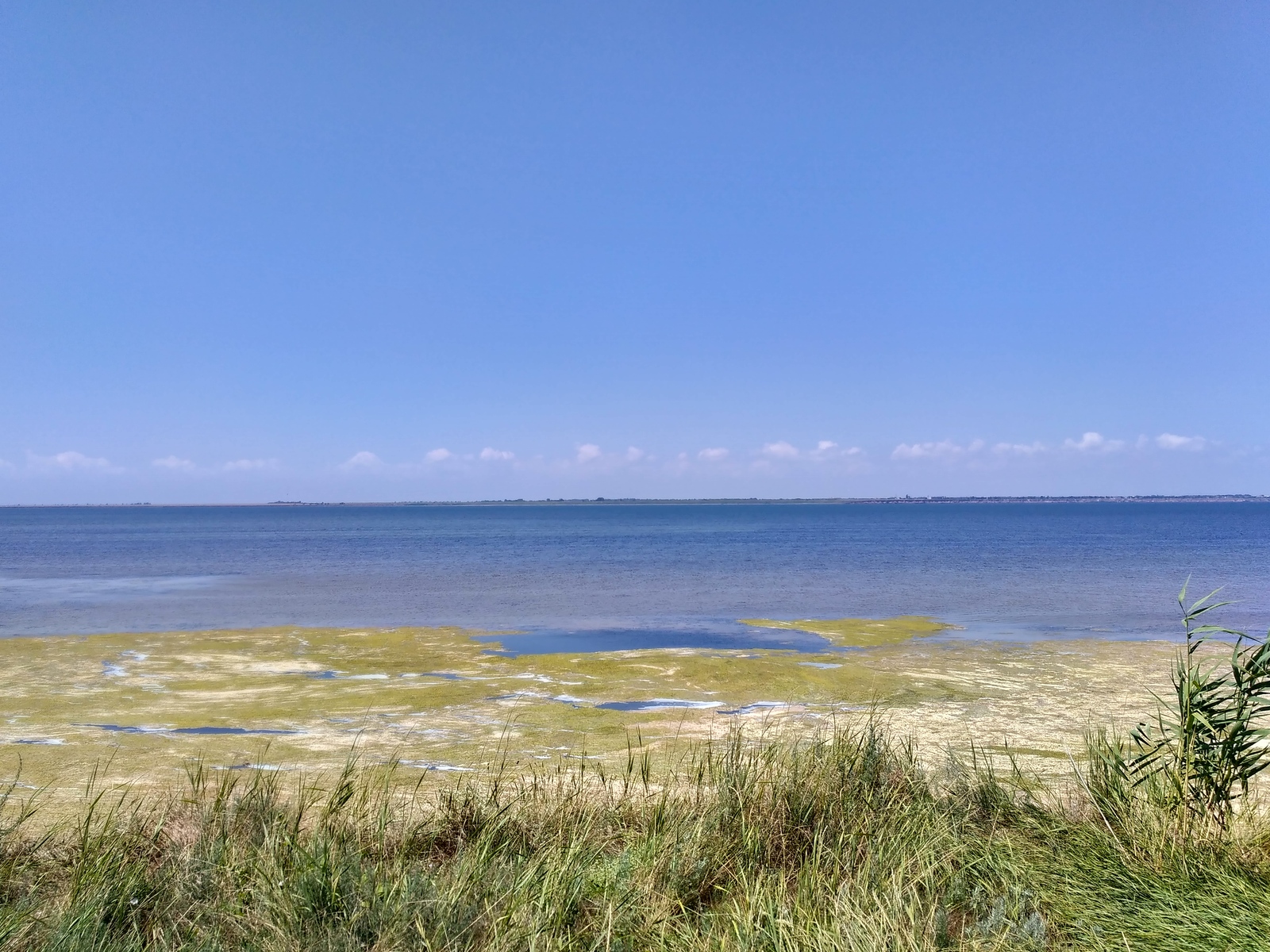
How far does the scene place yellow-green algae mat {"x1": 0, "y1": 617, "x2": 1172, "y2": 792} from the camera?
11875 millimetres

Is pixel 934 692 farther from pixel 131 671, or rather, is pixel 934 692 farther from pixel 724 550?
pixel 724 550

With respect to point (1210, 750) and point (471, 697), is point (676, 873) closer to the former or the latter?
point (1210, 750)

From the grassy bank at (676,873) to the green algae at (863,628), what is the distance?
663 inches

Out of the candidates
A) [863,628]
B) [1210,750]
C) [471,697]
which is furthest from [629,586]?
[1210,750]

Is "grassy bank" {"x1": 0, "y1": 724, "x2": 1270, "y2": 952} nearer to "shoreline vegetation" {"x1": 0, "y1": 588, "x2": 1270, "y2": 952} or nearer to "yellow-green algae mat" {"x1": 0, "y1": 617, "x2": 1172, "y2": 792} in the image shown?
"shoreline vegetation" {"x1": 0, "y1": 588, "x2": 1270, "y2": 952}

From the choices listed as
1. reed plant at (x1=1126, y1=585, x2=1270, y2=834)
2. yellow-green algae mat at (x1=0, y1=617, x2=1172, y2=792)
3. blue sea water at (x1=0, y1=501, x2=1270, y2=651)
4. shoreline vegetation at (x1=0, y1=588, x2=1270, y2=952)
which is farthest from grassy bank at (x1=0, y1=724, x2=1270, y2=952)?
blue sea water at (x1=0, y1=501, x2=1270, y2=651)

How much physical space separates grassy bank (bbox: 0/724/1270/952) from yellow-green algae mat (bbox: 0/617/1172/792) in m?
3.28

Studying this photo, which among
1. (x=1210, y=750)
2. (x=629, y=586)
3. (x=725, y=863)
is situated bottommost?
(x=629, y=586)

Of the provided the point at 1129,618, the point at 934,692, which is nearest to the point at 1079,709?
the point at 934,692

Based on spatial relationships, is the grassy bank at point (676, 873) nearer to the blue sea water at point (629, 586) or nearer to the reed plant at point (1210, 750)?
the reed plant at point (1210, 750)

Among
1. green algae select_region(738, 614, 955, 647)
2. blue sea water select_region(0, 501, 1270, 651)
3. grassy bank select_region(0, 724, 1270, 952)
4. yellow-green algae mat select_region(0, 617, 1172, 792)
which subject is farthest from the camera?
blue sea water select_region(0, 501, 1270, 651)

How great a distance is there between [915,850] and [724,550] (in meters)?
61.7

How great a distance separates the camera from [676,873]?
17.0ft

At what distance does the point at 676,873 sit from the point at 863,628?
2169cm
